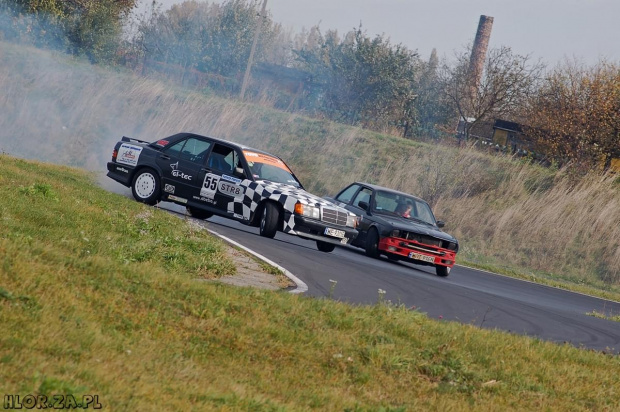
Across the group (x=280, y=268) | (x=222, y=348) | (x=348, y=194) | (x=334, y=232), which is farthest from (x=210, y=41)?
(x=222, y=348)

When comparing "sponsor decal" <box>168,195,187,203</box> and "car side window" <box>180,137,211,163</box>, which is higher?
"car side window" <box>180,137,211,163</box>

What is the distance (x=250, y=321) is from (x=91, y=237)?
305cm

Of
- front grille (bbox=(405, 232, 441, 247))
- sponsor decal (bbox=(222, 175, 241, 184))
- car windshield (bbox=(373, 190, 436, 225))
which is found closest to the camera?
sponsor decal (bbox=(222, 175, 241, 184))

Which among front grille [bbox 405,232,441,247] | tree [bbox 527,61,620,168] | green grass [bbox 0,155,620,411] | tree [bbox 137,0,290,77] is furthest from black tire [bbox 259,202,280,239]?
tree [bbox 137,0,290,77]

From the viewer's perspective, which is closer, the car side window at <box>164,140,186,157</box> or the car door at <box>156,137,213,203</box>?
the car door at <box>156,137,213,203</box>

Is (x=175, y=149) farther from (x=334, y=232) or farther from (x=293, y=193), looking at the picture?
(x=334, y=232)

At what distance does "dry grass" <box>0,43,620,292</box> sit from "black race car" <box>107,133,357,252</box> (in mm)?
8974

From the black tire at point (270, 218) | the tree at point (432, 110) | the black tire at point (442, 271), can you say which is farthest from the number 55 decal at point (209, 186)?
the tree at point (432, 110)

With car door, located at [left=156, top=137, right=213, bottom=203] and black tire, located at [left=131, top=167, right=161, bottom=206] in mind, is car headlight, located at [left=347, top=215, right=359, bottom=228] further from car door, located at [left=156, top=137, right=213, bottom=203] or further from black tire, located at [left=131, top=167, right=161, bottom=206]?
black tire, located at [left=131, top=167, right=161, bottom=206]

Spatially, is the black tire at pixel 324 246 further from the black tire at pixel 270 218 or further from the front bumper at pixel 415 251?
the black tire at pixel 270 218

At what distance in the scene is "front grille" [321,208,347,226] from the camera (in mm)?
16016

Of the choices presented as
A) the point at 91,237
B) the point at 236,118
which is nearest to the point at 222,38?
the point at 236,118

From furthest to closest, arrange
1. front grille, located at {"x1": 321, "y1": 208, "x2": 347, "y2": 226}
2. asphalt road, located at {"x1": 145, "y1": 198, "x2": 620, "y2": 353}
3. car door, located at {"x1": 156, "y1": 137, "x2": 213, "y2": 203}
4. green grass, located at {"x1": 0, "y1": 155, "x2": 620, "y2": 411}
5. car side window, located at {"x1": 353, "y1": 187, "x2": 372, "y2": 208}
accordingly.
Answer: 1. car side window, located at {"x1": 353, "y1": 187, "x2": 372, "y2": 208}
2. car door, located at {"x1": 156, "y1": 137, "x2": 213, "y2": 203}
3. front grille, located at {"x1": 321, "y1": 208, "x2": 347, "y2": 226}
4. asphalt road, located at {"x1": 145, "y1": 198, "x2": 620, "y2": 353}
5. green grass, located at {"x1": 0, "y1": 155, "x2": 620, "y2": 411}

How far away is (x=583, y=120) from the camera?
1384 inches
